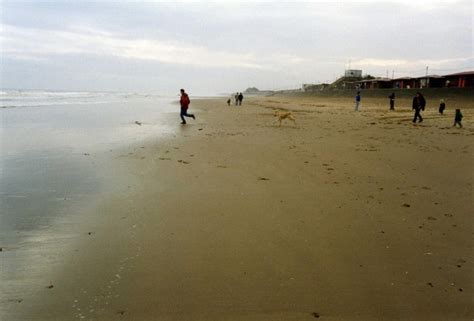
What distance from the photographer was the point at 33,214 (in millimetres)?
4895

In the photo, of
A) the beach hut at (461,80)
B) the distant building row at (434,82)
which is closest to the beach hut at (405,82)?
the distant building row at (434,82)

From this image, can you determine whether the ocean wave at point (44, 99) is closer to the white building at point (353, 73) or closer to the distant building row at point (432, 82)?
the distant building row at point (432, 82)

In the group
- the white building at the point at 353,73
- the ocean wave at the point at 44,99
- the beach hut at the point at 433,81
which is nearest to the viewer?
the ocean wave at the point at 44,99

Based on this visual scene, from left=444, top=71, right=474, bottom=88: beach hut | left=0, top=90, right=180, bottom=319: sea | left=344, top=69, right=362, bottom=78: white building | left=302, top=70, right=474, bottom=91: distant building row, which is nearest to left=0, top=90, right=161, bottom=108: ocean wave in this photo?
left=0, top=90, right=180, bottom=319: sea

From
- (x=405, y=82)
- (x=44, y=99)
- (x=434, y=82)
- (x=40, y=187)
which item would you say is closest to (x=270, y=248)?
(x=40, y=187)

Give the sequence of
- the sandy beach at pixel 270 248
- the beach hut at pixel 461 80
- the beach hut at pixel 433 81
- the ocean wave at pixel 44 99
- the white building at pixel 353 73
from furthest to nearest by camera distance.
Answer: the white building at pixel 353 73
the beach hut at pixel 433 81
the beach hut at pixel 461 80
the ocean wave at pixel 44 99
the sandy beach at pixel 270 248

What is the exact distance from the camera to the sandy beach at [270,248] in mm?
2859

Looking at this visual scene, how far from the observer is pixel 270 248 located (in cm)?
386

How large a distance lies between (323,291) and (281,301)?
40 cm

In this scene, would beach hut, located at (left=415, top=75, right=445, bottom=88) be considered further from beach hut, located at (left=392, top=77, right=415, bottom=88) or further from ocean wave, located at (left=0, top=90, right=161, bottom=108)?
ocean wave, located at (left=0, top=90, right=161, bottom=108)

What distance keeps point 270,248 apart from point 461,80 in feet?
163

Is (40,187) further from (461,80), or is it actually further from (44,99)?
(461,80)

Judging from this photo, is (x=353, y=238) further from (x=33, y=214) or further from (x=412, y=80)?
(x=412, y=80)

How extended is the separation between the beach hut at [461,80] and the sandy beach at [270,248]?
4276cm
